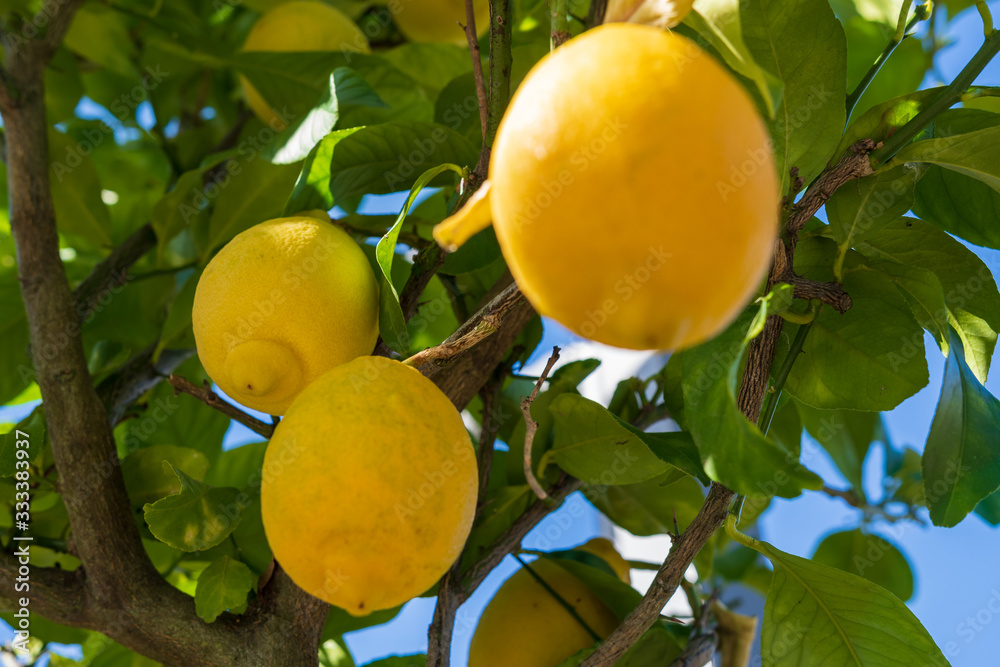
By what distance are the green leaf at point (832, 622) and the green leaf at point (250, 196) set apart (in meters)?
0.57

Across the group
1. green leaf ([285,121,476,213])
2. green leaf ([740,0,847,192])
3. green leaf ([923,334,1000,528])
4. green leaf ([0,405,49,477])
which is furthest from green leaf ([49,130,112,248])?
green leaf ([923,334,1000,528])

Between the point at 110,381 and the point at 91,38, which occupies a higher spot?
the point at 91,38

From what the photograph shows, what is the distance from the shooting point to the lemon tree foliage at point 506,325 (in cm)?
31

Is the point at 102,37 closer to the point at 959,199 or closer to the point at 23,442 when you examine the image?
the point at 23,442

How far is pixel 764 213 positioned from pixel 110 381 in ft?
2.63

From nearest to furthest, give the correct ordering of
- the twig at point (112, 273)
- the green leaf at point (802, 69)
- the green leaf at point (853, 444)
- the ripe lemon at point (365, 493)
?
the ripe lemon at point (365, 493) → the green leaf at point (802, 69) → the twig at point (112, 273) → the green leaf at point (853, 444)

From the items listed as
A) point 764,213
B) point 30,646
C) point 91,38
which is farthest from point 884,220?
point 91,38

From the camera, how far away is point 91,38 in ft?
3.64

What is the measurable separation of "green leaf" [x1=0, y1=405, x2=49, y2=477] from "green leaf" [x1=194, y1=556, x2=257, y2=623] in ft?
0.63

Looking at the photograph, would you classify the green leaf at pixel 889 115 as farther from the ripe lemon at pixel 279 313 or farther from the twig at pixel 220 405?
the twig at pixel 220 405

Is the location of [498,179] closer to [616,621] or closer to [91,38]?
[616,621]

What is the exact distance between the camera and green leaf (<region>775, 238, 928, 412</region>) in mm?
559

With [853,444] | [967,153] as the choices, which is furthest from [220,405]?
[853,444]

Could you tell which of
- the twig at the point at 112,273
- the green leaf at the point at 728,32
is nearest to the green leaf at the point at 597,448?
the green leaf at the point at 728,32
